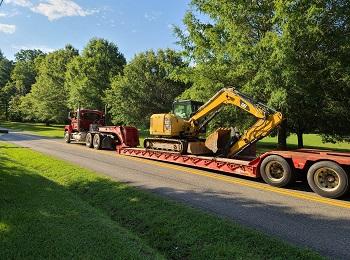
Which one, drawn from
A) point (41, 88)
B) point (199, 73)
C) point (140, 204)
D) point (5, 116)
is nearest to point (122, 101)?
point (199, 73)

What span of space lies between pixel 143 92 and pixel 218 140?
24144 millimetres

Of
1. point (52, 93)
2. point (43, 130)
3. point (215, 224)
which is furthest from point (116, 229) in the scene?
point (52, 93)

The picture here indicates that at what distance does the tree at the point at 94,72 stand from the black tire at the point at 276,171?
1333 inches

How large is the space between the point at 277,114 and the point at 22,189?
305 inches

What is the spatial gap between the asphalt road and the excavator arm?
5.51 ft

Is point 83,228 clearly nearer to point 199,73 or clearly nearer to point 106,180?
point 106,180

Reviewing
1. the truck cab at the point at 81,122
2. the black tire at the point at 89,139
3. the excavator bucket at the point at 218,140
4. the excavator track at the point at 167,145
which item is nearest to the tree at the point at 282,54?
the excavator bucket at the point at 218,140

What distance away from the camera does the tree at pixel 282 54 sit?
15078mm

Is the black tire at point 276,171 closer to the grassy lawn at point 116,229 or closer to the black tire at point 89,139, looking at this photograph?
the grassy lawn at point 116,229

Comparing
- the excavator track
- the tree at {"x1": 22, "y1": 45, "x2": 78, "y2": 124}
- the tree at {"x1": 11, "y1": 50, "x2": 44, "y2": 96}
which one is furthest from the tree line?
the tree at {"x1": 11, "y1": 50, "x2": 44, "y2": 96}

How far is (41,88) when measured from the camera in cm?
5844

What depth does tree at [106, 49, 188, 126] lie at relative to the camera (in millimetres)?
37281

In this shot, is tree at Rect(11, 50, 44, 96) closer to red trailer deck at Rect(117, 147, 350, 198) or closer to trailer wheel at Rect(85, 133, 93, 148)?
trailer wheel at Rect(85, 133, 93, 148)

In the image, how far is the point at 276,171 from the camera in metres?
10.8
